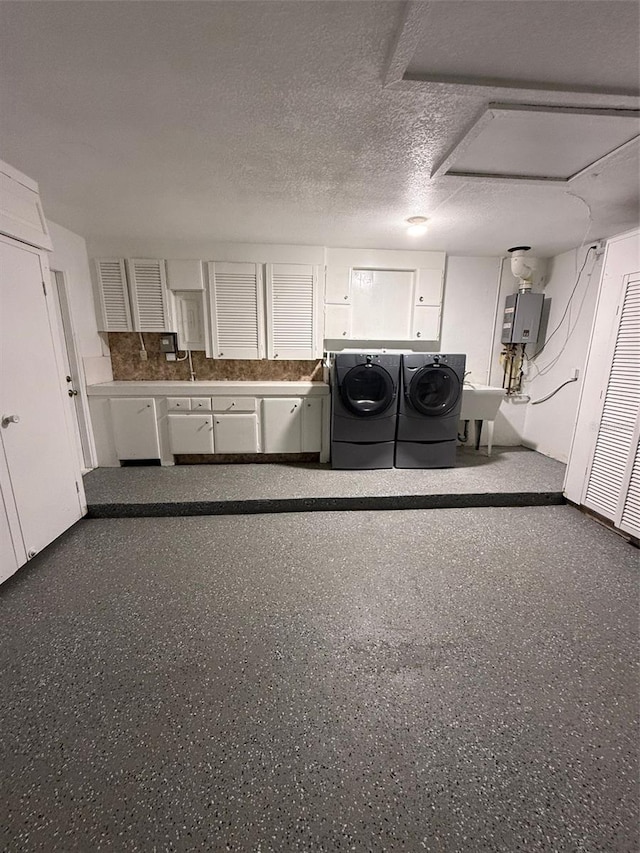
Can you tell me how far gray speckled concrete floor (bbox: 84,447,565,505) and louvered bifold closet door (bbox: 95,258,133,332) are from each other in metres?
1.61

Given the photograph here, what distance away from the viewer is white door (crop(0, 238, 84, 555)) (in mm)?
1984

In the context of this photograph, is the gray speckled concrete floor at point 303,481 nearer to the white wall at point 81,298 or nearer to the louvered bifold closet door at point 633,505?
the louvered bifold closet door at point 633,505

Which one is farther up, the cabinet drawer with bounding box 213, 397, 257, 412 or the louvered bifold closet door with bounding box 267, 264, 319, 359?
the louvered bifold closet door with bounding box 267, 264, 319, 359

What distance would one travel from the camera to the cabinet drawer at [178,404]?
3.61 metres

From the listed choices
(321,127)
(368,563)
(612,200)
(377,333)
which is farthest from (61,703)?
(612,200)

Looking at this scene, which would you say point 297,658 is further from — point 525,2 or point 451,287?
point 451,287

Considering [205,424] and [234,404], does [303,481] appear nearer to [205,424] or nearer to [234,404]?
[234,404]

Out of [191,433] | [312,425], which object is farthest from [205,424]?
[312,425]

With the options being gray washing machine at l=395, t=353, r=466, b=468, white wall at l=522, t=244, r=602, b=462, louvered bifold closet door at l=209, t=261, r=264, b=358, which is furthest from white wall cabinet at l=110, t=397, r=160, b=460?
white wall at l=522, t=244, r=602, b=462

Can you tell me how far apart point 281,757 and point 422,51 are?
2.57 meters

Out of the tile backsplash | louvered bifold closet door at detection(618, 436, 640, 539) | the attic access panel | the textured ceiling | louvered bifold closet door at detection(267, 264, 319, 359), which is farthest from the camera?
the tile backsplash

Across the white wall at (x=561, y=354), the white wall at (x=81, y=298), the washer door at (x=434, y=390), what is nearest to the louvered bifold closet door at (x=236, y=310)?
the white wall at (x=81, y=298)

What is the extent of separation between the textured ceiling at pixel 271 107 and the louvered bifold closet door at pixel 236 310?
831 millimetres

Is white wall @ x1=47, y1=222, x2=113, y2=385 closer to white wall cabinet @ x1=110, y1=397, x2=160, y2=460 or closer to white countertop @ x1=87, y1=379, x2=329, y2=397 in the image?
white countertop @ x1=87, y1=379, x2=329, y2=397
